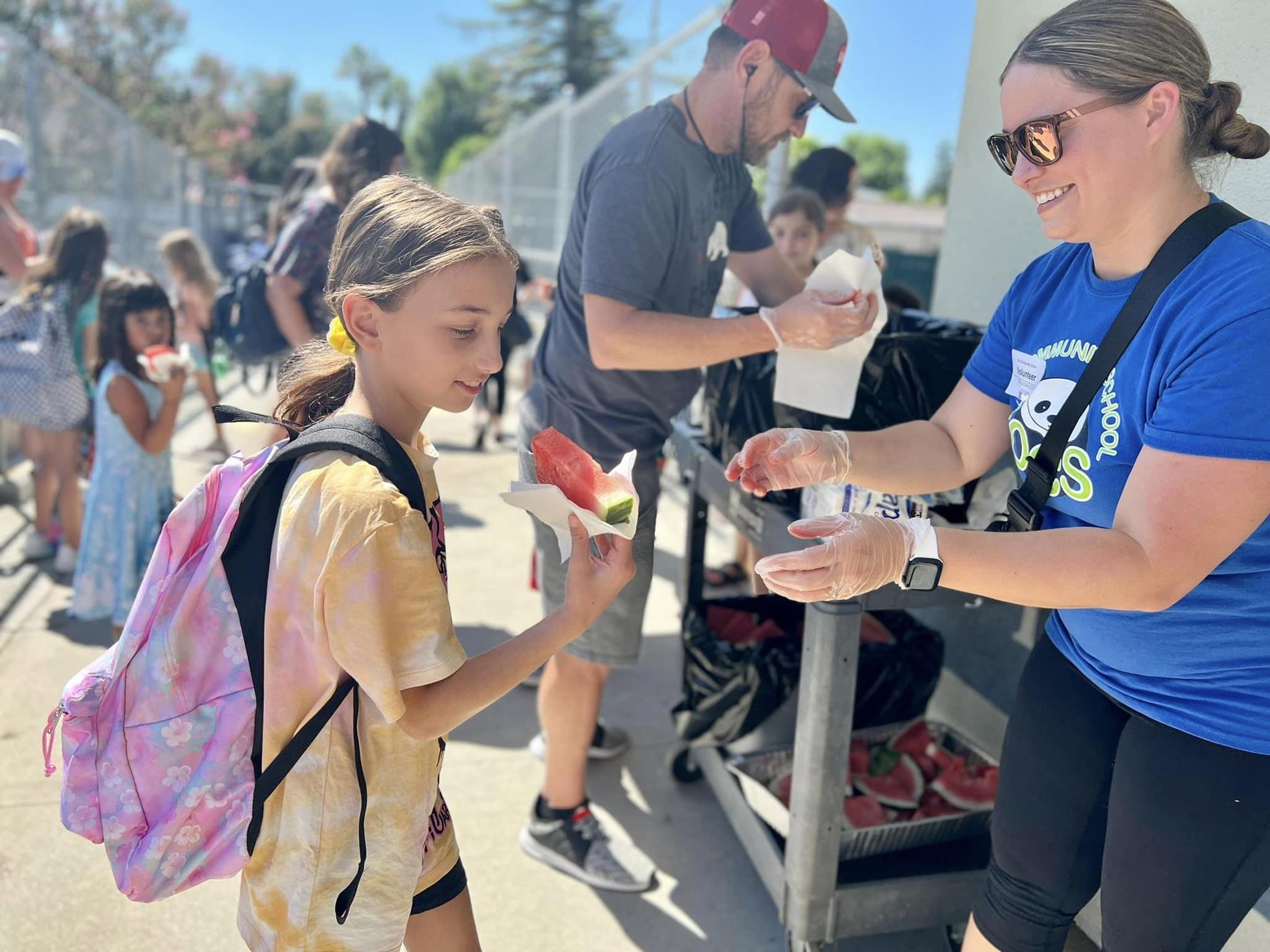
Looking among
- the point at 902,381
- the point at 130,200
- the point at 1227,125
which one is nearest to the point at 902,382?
the point at 902,381

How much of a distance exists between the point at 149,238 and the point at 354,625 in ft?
41.2

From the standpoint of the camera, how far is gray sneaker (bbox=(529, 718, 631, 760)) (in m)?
3.50

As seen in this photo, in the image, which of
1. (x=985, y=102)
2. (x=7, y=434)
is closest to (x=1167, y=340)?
(x=985, y=102)

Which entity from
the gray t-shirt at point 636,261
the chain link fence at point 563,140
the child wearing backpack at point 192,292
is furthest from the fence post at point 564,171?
the gray t-shirt at point 636,261

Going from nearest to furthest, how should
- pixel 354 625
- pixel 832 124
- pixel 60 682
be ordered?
pixel 354 625
pixel 60 682
pixel 832 124

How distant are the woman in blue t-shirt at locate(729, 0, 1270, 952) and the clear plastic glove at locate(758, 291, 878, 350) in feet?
1.96

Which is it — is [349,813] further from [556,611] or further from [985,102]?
[985,102]

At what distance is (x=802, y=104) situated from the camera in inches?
101

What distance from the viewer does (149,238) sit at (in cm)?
1211

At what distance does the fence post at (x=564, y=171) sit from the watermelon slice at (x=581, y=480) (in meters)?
8.34

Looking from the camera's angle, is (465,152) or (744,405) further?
(465,152)

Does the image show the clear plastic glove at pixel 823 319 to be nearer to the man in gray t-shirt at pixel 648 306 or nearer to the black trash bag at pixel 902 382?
the man in gray t-shirt at pixel 648 306

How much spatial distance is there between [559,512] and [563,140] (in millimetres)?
10420

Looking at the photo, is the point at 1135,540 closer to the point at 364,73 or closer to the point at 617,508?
the point at 617,508
